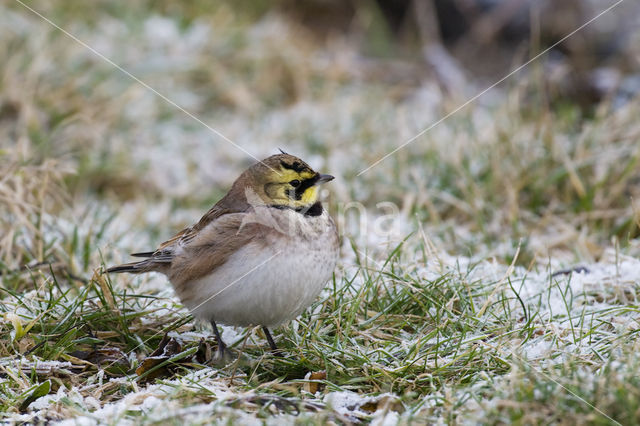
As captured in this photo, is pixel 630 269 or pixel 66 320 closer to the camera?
pixel 66 320

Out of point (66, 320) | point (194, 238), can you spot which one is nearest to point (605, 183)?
point (194, 238)

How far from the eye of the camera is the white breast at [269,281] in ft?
11.0

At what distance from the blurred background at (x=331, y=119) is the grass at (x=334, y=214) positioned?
1.0 inches

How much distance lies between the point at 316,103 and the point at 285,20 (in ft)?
8.68

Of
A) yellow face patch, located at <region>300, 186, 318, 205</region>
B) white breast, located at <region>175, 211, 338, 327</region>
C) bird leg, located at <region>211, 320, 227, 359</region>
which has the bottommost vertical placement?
bird leg, located at <region>211, 320, 227, 359</region>

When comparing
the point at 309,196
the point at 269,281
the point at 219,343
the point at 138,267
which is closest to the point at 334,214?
the point at 309,196

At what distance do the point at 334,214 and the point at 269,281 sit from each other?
6.77 feet

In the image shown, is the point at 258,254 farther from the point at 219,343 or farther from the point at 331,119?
the point at 331,119

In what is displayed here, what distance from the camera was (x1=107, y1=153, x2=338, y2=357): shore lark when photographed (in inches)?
132

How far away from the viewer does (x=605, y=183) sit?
5.61 metres

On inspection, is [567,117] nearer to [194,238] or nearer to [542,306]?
[542,306]

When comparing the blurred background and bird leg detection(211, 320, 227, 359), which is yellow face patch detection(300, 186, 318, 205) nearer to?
bird leg detection(211, 320, 227, 359)

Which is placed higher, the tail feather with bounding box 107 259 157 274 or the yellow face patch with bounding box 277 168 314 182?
the yellow face patch with bounding box 277 168 314 182

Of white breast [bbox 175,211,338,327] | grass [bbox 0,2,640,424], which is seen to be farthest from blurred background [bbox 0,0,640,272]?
white breast [bbox 175,211,338,327]
